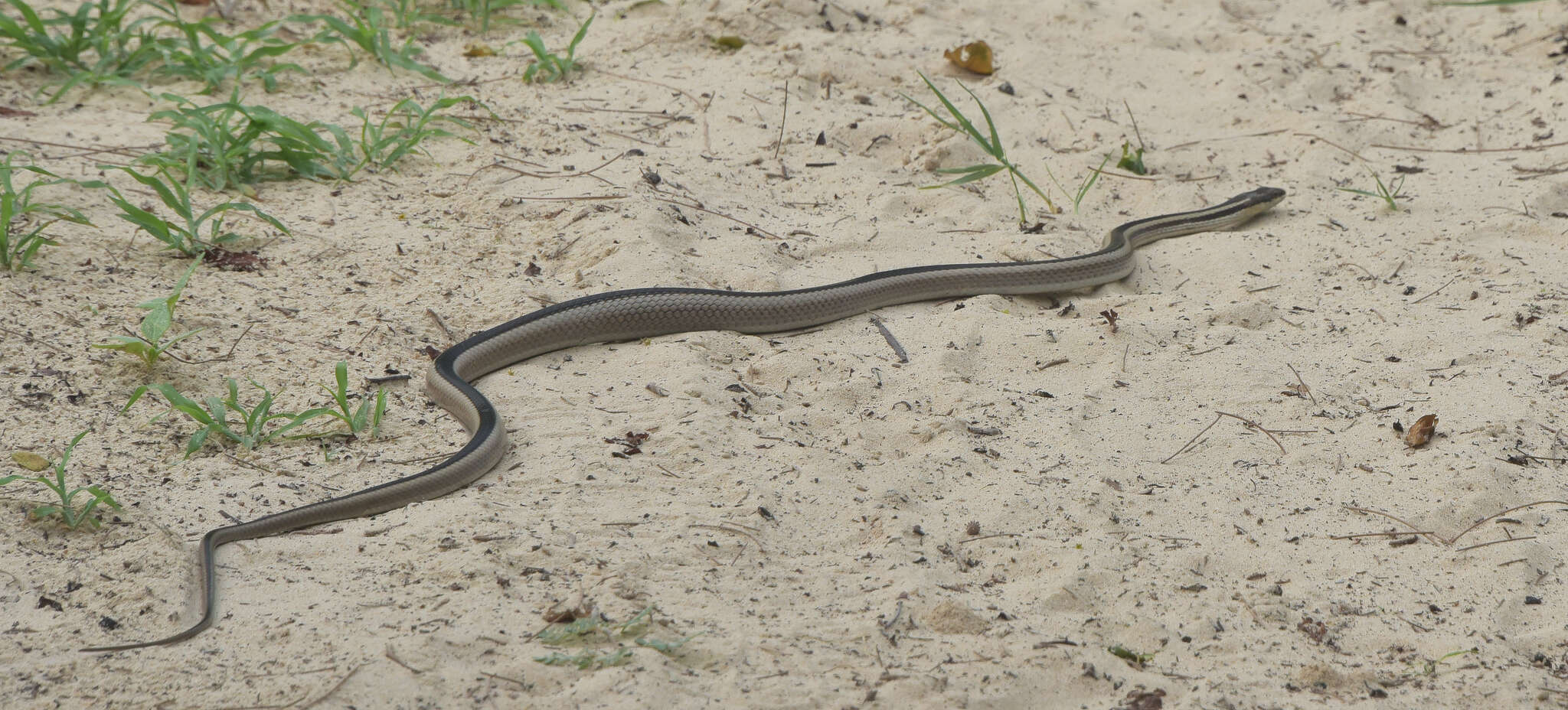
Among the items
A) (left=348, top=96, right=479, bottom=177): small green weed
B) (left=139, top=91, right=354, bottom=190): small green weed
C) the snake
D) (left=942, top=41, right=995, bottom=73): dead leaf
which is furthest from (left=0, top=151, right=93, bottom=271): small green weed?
(left=942, top=41, right=995, bottom=73): dead leaf

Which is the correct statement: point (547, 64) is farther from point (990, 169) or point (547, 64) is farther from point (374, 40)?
point (990, 169)

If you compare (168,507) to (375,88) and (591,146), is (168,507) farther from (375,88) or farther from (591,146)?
(375,88)

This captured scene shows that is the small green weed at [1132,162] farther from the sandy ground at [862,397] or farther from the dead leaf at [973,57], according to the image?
the dead leaf at [973,57]

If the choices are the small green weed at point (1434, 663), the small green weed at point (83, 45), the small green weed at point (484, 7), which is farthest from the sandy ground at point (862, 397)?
the small green weed at point (484, 7)

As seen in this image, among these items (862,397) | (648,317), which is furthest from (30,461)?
(862,397)

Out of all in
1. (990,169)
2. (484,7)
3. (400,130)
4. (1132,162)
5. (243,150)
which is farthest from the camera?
(484,7)
